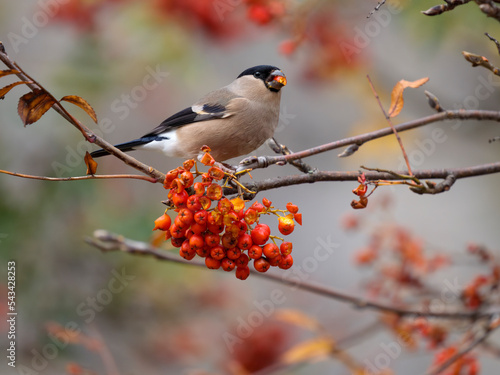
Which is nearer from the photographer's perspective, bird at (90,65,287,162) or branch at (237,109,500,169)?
branch at (237,109,500,169)

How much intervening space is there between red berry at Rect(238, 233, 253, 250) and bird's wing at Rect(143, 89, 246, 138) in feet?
2.15

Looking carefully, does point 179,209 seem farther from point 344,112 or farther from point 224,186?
point 344,112

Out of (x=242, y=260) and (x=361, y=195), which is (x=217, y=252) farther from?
(x=361, y=195)

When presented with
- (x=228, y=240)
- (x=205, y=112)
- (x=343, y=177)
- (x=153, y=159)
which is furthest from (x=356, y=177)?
(x=153, y=159)

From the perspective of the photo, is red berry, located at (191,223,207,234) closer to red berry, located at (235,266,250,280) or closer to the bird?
red berry, located at (235,266,250,280)

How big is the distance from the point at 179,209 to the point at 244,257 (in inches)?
5.6

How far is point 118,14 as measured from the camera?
→ 2605 millimetres

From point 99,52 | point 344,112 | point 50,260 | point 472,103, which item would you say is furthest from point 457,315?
→ point 344,112

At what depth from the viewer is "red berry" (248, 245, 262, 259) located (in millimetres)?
927

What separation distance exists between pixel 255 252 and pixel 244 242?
0.03 meters

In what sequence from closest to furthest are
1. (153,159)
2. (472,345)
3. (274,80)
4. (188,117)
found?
1. (472,345)
2. (274,80)
3. (188,117)
4. (153,159)

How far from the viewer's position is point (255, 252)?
929 mm

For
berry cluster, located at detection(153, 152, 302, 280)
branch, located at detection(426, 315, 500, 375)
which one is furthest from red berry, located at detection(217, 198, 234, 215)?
branch, located at detection(426, 315, 500, 375)

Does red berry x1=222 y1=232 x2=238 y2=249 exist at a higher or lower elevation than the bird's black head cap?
higher
